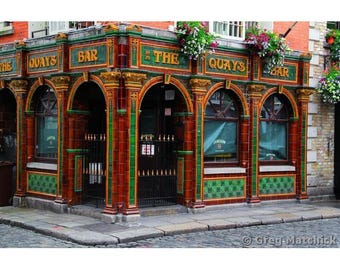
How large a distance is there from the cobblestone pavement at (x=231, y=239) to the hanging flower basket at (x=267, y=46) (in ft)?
14.5

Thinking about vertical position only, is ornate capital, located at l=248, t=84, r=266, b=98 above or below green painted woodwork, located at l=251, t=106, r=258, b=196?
above

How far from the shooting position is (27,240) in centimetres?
1043

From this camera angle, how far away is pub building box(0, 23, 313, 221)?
39.2ft

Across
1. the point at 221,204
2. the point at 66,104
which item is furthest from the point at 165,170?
the point at 66,104

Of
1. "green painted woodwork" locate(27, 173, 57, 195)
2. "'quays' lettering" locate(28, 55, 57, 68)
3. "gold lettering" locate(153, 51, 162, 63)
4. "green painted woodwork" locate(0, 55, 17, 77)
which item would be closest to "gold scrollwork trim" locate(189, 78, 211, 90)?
"gold lettering" locate(153, 51, 162, 63)

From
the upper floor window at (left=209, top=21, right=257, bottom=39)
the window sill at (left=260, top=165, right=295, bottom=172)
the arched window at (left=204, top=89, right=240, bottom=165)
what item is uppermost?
the upper floor window at (left=209, top=21, right=257, bottom=39)

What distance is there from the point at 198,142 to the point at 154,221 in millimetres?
2331

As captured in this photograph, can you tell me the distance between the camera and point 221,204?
13781 mm

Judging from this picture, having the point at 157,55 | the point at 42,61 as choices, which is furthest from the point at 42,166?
the point at 157,55

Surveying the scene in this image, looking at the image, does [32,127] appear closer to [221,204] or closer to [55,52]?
[55,52]

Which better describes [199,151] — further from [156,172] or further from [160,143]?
[156,172]

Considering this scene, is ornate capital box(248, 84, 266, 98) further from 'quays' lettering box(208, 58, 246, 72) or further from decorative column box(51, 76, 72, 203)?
decorative column box(51, 76, 72, 203)

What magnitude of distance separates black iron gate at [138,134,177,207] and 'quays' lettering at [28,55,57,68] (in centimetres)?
278

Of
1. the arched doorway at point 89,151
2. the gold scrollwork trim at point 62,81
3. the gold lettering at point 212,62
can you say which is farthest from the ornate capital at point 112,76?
the gold lettering at point 212,62
